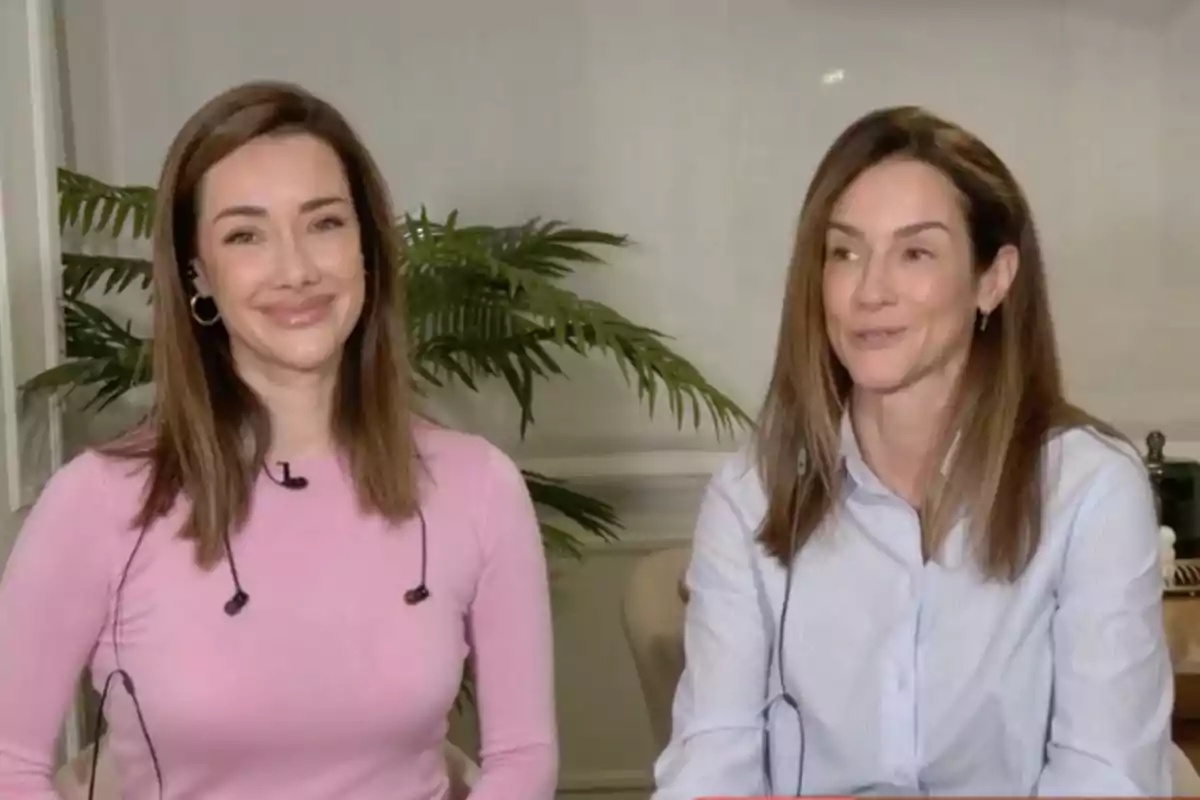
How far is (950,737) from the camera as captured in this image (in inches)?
56.9

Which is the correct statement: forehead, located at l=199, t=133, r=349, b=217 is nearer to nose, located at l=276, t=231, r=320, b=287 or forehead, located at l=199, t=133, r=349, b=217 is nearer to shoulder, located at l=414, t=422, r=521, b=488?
nose, located at l=276, t=231, r=320, b=287

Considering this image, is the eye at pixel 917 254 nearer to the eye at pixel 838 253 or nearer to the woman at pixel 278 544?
the eye at pixel 838 253

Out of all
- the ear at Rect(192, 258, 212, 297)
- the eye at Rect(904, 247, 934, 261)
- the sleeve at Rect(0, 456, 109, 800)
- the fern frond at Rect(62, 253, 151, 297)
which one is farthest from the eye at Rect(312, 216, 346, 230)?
the fern frond at Rect(62, 253, 151, 297)

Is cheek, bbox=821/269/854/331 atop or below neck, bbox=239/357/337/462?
atop

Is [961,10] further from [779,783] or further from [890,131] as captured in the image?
[779,783]

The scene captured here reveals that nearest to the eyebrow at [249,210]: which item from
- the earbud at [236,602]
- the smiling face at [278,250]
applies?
the smiling face at [278,250]

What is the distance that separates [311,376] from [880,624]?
638 millimetres

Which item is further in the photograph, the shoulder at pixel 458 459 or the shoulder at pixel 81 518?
the shoulder at pixel 458 459

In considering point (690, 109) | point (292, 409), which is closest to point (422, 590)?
point (292, 409)

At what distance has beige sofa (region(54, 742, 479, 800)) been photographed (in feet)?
4.92

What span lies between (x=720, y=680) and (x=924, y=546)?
0.82ft

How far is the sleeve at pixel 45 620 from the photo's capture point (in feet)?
4.55

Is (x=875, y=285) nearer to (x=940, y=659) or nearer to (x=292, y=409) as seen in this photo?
(x=940, y=659)

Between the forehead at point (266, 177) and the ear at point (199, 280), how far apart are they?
0.06 m
